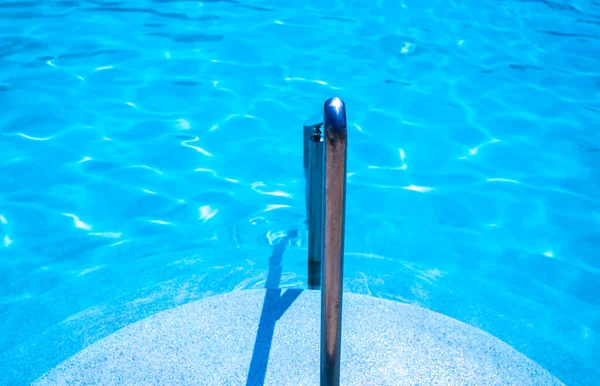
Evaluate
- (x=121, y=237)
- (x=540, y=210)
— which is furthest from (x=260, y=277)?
(x=540, y=210)

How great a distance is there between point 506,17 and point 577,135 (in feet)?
7.44

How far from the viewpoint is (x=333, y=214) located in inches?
51.5

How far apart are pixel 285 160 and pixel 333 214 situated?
3.32m

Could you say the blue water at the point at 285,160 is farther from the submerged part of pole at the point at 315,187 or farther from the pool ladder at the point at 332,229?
the pool ladder at the point at 332,229

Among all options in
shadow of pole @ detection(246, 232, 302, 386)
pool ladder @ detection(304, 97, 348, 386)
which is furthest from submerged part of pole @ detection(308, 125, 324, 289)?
pool ladder @ detection(304, 97, 348, 386)

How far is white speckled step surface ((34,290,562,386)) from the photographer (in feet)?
7.21

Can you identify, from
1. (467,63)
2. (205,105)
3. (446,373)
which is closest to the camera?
(446,373)

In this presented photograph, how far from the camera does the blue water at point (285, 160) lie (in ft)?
11.1

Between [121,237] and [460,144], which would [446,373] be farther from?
[460,144]

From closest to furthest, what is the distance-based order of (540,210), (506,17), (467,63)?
(540,210)
(467,63)
(506,17)

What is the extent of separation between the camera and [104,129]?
15.8 ft

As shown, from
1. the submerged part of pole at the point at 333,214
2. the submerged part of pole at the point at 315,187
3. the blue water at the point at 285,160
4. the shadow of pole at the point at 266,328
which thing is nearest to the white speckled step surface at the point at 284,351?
the shadow of pole at the point at 266,328

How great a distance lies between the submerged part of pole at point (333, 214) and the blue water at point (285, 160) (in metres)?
1.89

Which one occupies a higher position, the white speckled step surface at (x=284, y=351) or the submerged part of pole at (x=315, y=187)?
the submerged part of pole at (x=315, y=187)
